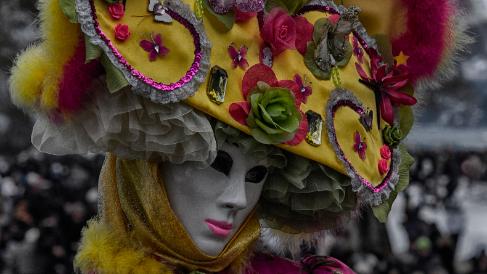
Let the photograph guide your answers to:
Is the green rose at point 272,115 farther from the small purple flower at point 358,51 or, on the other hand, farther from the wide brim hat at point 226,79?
the small purple flower at point 358,51

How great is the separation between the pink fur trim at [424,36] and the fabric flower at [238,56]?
56cm

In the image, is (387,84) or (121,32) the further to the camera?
(387,84)

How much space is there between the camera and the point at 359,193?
86.6 inches

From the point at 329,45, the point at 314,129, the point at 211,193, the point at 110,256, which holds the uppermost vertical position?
the point at 329,45

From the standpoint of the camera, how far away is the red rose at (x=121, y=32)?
1859mm

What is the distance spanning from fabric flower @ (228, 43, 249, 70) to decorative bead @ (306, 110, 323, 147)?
0.69ft

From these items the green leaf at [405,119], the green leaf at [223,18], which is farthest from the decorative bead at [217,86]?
the green leaf at [405,119]

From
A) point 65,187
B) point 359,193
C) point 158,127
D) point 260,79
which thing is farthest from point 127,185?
point 65,187

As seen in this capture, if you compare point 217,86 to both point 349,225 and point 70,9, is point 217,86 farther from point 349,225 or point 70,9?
point 349,225

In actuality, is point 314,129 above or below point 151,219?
above

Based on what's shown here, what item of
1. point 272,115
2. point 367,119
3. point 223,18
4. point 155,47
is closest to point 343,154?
point 367,119

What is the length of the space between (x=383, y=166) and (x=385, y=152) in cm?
5

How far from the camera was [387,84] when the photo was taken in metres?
2.35

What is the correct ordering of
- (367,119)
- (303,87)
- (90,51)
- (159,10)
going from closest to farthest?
(90,51)
(159,10)
(303,87)
(367,119)
